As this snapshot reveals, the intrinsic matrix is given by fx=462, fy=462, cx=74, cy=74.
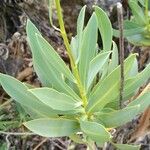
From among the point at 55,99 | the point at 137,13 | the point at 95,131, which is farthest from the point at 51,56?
the point at 137,13

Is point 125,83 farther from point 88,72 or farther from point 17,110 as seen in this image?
point 17,110

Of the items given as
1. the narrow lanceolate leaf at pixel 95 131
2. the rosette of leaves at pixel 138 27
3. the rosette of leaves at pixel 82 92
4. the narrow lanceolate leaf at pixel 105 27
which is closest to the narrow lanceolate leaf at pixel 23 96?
the rosette of leaves at pixel 82 92

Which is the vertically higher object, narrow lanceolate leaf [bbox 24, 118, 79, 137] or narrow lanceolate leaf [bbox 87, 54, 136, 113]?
narrow lanceolate leaf [bbox 87, 54, 136, 113]

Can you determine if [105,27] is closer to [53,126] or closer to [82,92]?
[82,92]

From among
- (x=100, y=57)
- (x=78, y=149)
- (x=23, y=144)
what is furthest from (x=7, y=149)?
(x=100, y=57)

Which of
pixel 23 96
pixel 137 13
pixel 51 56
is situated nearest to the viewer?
pixel 51 56

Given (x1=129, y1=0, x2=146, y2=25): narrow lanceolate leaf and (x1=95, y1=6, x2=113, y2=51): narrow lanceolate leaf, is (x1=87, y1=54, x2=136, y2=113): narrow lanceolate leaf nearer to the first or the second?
(x1=95, y1=6, x2=113, y2=51): narrow lanceolate leaf

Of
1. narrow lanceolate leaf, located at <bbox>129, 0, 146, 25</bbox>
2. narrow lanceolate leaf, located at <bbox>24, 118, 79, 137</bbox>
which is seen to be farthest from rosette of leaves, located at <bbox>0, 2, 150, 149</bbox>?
narrow lanceolate leaf, located at <bbox>129, 0, 146, 25</bbox>
